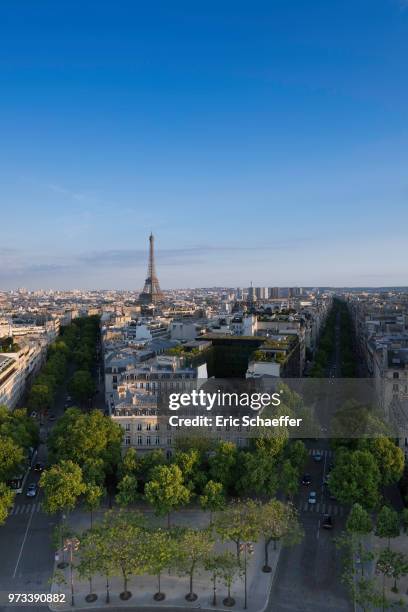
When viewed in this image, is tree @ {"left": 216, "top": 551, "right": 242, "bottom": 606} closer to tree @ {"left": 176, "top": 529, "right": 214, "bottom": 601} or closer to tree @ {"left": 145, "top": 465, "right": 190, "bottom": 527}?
tree @ {"left": 176, "top": 529, "right": 214, "bottom": 601}

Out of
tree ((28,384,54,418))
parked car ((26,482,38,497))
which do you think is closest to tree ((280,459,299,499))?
parked car ((26,482,38,497))

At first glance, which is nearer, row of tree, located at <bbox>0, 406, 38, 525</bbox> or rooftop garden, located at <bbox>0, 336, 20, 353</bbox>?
row of tree, located at <bbox>0, 406, 38, 525</bbox>

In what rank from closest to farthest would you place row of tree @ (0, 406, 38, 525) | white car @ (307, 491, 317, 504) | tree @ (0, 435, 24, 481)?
row of tree @ (0, 406, 38, 525) → tree @ (0, 435, 24, 481) → white car @ (307, 491, 317, 504)

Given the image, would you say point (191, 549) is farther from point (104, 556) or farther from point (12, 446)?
point (12, 446)

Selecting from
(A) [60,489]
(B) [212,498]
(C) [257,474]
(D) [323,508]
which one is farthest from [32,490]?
(D) [323,508]

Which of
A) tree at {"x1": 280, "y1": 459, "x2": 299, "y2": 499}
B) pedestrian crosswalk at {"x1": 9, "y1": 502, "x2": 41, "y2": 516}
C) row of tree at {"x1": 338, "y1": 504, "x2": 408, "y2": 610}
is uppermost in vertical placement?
tree at {"x1": 280, "y1": 459, "x2": 299, "y2": 499}

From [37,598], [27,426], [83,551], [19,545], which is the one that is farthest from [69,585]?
[27,426]

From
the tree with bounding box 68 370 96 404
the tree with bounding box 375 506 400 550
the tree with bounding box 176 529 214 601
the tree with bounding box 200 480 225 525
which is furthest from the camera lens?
the tree with bounding box 68 370 96 404

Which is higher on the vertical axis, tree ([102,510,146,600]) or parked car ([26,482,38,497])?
tree ([102,510,146,600])
